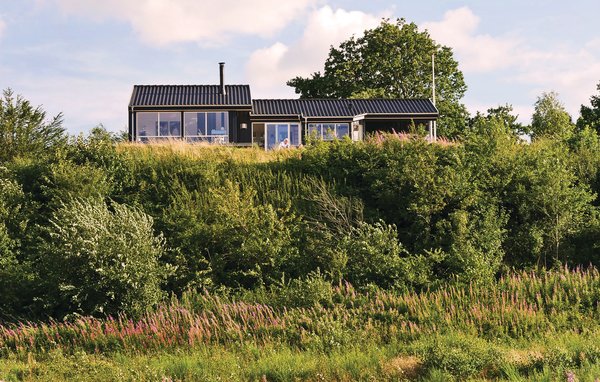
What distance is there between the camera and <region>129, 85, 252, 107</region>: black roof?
1447 inches

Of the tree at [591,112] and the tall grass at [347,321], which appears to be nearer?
the tall grass at [347,321]

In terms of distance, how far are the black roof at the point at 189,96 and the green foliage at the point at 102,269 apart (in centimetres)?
2267

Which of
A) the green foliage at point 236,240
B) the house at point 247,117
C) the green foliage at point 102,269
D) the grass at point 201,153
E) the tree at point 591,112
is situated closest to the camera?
the green foliage at point 102,269

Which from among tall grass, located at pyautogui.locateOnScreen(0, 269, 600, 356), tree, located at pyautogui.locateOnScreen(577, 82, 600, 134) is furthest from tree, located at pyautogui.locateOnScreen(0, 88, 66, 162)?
tree, located at pyautogui.locateOnScreen(577, 82, 600, 134)

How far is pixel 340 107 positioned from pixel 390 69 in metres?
11.0

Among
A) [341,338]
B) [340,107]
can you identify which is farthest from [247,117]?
[341,338]

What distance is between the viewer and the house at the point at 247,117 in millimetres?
36469

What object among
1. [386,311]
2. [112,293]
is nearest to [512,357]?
[386,311]

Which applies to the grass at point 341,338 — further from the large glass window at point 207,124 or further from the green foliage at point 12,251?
the large glass window at point 207,124

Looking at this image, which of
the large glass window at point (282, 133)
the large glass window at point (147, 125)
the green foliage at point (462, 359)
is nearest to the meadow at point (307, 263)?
the green foliage at point (462, 359)

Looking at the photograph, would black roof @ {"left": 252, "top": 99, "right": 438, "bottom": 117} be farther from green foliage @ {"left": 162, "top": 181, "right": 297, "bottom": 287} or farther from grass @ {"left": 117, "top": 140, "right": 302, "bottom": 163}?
green foliage @ {"left": 162, "top": 181, "right": 297, "bottom": 287}

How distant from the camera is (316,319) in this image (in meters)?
12.1

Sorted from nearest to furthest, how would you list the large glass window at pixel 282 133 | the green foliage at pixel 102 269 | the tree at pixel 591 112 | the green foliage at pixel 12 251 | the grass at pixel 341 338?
the grass at pixel 341 338 < the green foliage at pixel 102 269 < the green foliage at pixel 12 251 < the large glass window at pixel 282 133 < the tree at pixel 591 112

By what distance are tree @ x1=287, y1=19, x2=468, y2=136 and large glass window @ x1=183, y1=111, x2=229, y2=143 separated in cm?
1214
